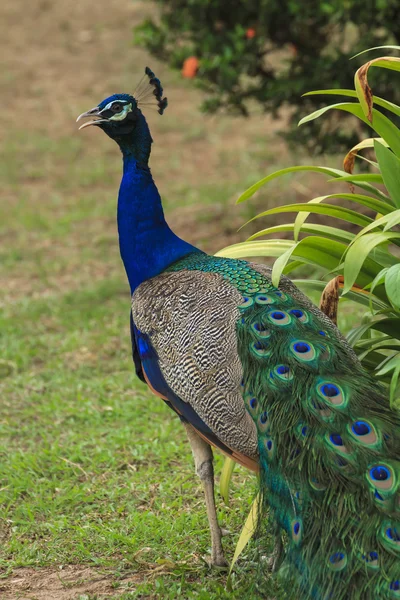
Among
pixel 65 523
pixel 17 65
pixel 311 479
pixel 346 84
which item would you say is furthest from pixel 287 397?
pixel 17 65

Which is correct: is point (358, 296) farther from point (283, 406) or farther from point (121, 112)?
point (121, 112)

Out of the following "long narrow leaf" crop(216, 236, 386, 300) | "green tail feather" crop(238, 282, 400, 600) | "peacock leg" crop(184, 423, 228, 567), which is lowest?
"peacock leg" crop(184, 423, 228, 567)

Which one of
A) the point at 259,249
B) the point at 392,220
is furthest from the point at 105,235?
the point at 392,220

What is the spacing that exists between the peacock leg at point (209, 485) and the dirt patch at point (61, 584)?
29cm

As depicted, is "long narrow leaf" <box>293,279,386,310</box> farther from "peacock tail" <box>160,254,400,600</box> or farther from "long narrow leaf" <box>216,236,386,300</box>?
"peacock tail" <box>160,254,400,600</box>

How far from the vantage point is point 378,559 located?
2473mm

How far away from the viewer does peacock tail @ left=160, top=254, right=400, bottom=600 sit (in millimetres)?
2508

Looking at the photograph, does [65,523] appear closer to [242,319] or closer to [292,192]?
[242,319]

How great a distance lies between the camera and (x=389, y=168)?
10.4 ft

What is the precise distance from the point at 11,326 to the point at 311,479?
372cm

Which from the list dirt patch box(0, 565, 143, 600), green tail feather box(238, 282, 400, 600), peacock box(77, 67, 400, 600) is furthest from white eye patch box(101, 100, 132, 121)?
dirt patch box(0, 565, 143, 600)

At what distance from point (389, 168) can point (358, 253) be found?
473 millimetres

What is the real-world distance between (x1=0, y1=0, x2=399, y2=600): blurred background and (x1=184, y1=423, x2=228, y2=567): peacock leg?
3.1 inches

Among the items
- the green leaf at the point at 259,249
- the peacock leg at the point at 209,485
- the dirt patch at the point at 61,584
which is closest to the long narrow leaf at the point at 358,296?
the green leaf at the point at 259,249
